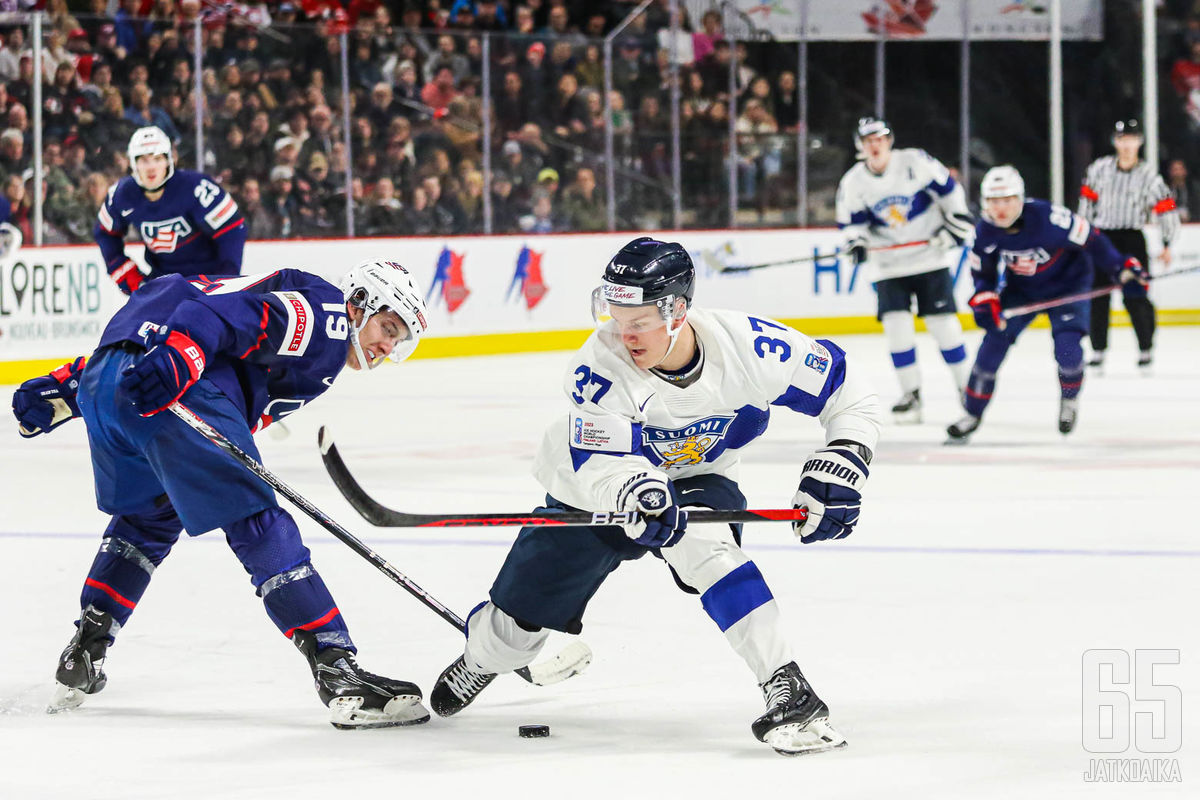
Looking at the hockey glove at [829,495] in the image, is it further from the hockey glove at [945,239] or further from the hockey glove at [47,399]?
the hockey glove at [945,239]

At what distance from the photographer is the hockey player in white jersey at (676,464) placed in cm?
270

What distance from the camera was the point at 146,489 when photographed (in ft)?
9.88

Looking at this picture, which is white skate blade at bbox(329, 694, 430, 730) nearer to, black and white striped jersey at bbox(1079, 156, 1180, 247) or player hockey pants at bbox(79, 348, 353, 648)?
player hockey pants at bbox(79, 348, 353, 648)

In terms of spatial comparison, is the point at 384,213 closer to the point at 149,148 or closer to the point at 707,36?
the point at 707,36

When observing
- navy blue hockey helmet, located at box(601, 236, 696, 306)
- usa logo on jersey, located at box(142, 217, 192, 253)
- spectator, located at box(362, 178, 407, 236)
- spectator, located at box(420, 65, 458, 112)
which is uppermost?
spectator, located at box(420, 65, 458, 112)

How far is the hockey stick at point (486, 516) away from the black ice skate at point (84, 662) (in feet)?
1.89

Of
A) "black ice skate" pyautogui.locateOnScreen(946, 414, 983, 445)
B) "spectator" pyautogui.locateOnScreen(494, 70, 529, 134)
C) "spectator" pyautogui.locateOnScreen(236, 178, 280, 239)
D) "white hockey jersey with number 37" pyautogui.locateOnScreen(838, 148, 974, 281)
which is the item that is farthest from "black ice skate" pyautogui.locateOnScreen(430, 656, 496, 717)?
"spectator" pyautogui.locateOnScreen(494, 70, 529, 134)

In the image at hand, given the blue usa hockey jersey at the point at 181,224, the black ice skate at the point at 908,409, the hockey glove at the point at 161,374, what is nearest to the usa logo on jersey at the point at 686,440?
the hockey glove at the point at 161,374

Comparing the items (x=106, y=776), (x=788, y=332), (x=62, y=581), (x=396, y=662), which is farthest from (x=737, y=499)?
(x=62, y=581)

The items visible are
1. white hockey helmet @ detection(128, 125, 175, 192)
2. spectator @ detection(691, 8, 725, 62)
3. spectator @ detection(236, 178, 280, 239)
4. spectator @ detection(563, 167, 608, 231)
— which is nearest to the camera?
white hockey helmet @ detection(128, 125, 175, 192)

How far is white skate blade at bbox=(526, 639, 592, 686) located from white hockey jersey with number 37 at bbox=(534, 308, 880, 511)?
32 cm

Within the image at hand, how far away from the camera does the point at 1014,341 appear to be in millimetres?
6789

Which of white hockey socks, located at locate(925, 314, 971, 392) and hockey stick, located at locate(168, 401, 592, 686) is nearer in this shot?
hockey stick, located at locate(168, 401, 592, 686)

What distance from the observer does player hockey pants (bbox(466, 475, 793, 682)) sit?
2762mm
